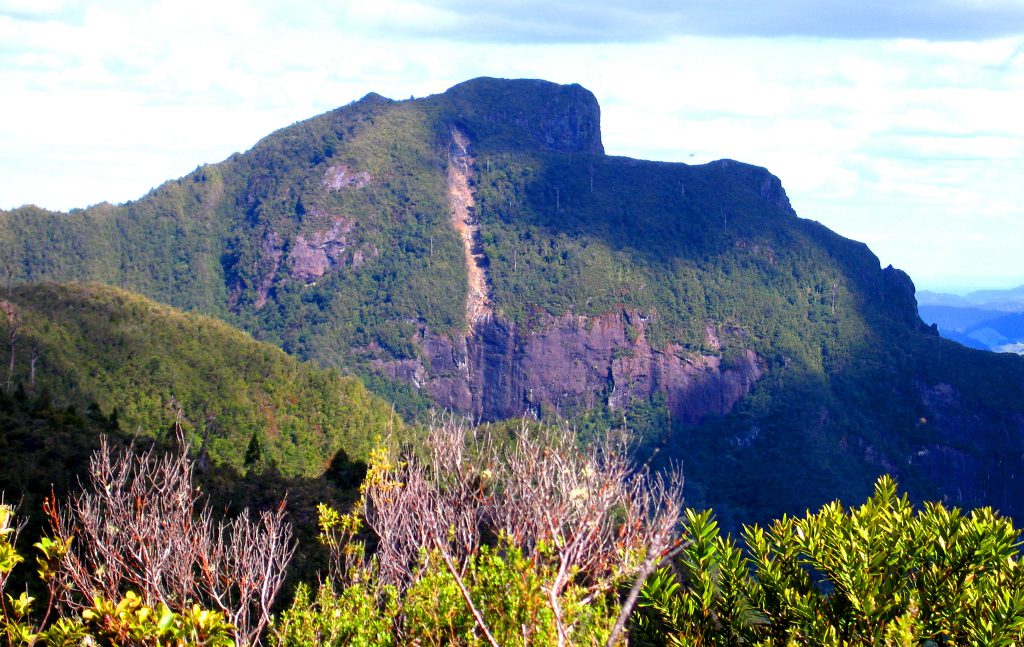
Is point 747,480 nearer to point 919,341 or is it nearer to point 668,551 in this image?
point 919,341

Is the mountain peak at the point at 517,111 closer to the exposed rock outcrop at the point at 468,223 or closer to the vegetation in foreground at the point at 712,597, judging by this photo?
the exposed rock outcrop at the point at 468,223

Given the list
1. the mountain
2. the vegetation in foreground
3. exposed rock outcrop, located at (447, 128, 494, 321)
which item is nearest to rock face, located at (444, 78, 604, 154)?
the mountain

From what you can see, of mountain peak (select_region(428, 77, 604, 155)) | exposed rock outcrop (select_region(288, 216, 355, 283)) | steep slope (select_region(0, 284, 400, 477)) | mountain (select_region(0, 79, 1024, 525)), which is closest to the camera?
steep slope (select_region(0, 284, 400, 477))

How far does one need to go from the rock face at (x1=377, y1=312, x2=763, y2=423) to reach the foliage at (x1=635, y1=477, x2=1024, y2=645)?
128208 millimetres

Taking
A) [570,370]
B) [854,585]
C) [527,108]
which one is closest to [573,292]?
[570,370]

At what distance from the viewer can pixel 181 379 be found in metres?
71.8

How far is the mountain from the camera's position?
127 m

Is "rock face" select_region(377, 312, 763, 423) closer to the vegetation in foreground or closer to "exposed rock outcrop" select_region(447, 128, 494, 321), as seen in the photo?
"exposed rock outcrop" select_region(447, 128, 494, 321)

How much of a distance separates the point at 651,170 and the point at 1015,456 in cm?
7821

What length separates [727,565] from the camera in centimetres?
1096

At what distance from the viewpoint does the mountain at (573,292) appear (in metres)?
127

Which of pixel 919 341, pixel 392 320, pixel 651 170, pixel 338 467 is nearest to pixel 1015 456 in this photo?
pixel 919 341

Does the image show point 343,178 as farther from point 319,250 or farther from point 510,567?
point 510,567

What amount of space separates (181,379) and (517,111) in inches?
5286
